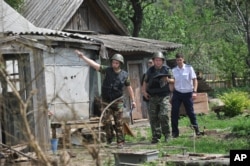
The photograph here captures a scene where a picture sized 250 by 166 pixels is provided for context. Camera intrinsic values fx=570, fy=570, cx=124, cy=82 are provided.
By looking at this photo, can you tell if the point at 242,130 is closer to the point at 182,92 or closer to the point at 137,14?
the point at 182,92

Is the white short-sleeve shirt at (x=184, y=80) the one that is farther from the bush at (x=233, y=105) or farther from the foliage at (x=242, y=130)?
the bush at (x=233, y=105)

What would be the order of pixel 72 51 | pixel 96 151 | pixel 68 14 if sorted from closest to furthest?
pixel 96 151 → pixel 72 51 → pixel 68 14

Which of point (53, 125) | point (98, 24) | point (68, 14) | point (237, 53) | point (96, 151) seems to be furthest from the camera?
point (237, 53)

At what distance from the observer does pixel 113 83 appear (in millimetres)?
11289

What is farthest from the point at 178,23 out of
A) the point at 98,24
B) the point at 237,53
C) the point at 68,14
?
the point at 68,14

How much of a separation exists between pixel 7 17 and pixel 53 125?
2945 mm

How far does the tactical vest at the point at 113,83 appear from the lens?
11.3 metres

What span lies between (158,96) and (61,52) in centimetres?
396

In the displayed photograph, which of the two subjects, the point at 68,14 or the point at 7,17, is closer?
the point at 7,17

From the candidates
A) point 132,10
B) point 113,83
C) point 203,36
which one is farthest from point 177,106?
point 203,36

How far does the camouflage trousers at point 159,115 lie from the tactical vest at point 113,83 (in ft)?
2.48

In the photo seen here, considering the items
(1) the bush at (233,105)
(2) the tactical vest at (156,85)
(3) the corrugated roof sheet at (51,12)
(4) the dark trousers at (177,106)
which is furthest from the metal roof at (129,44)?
(2) the tactical vest at (156,85)

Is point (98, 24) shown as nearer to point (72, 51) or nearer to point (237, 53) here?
point (72, 51)

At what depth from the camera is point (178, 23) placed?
36.9 meters
